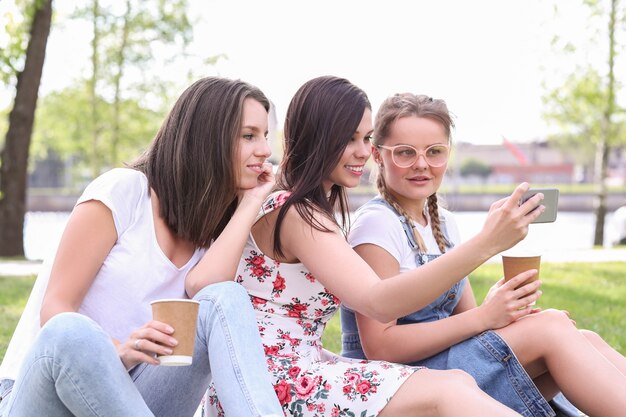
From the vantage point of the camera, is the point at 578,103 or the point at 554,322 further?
the point at 578,103

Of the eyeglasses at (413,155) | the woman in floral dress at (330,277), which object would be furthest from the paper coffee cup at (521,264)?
the eyeglasses at (413,155)

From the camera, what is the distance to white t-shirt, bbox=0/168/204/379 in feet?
8.94

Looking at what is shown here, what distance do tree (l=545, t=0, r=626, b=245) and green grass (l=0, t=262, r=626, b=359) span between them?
732 centimetres

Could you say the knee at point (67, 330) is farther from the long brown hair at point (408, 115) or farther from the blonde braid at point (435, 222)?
the blonde braid at point (435, 222)

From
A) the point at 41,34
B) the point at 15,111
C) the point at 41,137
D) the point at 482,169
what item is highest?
the point at 41,34

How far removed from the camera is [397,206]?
3.18m

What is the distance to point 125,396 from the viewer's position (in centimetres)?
238

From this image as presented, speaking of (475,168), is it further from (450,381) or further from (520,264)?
(450,381)

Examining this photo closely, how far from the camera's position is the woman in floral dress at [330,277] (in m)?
2.46

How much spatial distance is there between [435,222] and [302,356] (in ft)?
2.87

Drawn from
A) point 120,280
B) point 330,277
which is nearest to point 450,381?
point 330,277

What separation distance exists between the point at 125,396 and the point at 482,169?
79.2 m

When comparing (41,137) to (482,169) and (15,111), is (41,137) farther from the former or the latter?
(482,169)

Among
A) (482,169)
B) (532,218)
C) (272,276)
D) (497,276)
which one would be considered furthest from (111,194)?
(482,169)
